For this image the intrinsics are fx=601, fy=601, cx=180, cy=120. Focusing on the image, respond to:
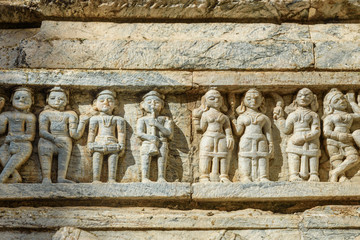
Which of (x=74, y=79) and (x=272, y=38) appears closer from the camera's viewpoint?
(x=74, y=79)

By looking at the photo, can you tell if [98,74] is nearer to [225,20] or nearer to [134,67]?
[134,67]

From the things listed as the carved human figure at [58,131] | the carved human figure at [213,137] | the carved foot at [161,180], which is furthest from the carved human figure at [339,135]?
the carved human figure at [58,131]

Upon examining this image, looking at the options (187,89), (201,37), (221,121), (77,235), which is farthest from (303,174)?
(77,235)

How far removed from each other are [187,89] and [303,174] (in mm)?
1209

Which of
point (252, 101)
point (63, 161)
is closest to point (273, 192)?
point (252, 101)

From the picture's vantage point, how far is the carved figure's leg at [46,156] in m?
4.86

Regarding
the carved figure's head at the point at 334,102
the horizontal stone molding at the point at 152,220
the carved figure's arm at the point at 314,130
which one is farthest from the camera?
the carved figure's head at the point at 334,102

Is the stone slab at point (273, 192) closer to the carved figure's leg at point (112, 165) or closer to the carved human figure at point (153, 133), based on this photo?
the carved human figure at point (153, 133)

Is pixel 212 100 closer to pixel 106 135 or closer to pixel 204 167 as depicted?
pixel 204 167

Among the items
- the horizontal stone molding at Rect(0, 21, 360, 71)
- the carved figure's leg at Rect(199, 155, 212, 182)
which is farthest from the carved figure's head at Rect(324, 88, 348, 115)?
the carved figure's leg at Rect(199, 155, 212, 182)

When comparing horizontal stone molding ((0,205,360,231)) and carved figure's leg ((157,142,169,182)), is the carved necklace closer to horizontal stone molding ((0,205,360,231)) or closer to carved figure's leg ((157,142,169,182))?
carved figure's leg ((157,142,169,182))

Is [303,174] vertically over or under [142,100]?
under

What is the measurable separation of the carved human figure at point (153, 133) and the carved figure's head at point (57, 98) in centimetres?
65

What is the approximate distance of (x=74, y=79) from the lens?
5.12 metres
